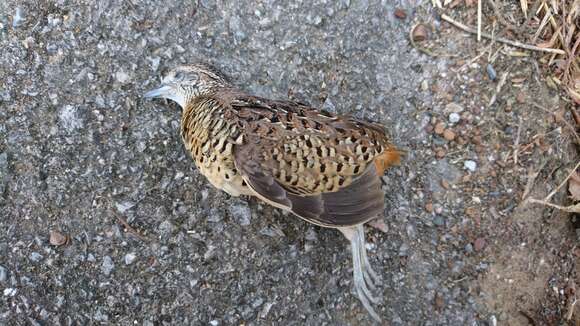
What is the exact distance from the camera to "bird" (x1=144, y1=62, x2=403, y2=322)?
3.37 meters

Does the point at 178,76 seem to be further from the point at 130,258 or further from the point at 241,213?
the point at 130,258

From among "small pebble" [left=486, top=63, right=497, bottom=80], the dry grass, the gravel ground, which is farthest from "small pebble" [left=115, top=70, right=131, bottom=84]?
"small pebble" [left=486, top=63, right=497, bottom=80]

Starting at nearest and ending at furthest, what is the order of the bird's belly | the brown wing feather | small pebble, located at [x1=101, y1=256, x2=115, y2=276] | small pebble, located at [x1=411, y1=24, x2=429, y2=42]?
the brown wing feather < the bird's belly < small pebble, located at [x1=101, y1=256, x2=115, y2=276] < small pebble, located at [x1=411, y1=24, x2=429, y2=42]

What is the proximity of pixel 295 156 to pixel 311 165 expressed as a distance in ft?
0.36

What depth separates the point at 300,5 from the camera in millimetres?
4438

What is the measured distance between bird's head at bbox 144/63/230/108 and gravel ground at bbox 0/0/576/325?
18cm

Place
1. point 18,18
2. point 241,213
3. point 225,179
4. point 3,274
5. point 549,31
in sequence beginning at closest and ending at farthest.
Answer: point 225,179 → point 3,274 → point 241,213 → point 18,18 → point 549,31

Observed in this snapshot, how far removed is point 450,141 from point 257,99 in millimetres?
1538

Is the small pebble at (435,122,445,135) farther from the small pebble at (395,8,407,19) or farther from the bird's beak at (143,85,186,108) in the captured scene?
the bird's beak at (143,85,186,108)

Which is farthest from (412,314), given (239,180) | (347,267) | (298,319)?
(239,180)

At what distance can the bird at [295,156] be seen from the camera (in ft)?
11.0

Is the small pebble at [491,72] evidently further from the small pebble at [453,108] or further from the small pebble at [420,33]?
the small pebble at [420,33]

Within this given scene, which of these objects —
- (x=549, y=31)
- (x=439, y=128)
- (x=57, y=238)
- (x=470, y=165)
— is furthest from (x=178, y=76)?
(x=549, y=31)

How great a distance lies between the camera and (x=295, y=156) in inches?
133
